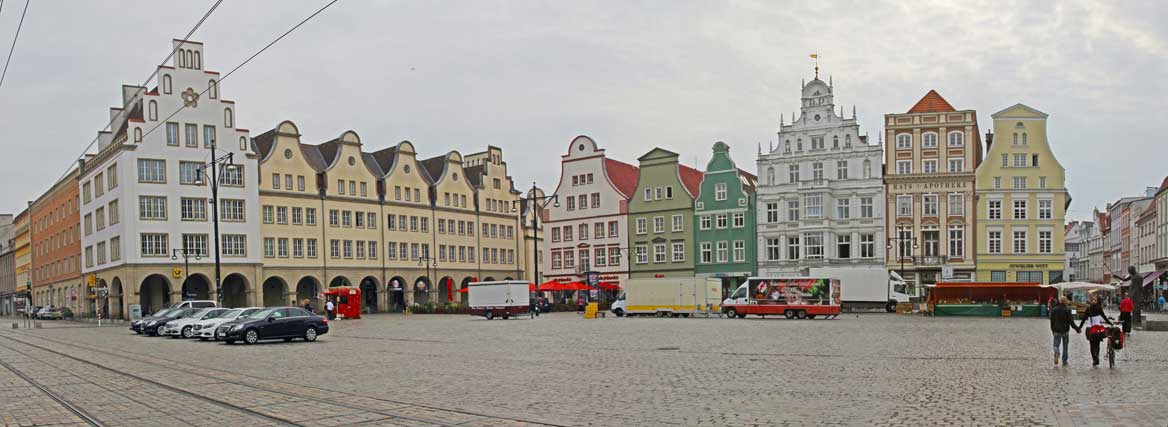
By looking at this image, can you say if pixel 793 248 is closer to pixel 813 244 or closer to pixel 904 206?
pixel 813 244

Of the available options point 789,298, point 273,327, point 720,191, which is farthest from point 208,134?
point 789,298

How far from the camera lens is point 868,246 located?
67.3 m

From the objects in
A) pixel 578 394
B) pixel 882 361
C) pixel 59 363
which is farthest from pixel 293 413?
pixel 59 363

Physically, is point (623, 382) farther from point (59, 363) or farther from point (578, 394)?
point (59, 363)

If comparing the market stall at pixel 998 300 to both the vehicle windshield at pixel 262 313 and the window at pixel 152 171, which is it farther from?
the window at pixel 152 171

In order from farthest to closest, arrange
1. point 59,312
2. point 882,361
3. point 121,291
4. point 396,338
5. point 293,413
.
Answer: point 59,312, point 121,291, point 396,338, point 882,361, point 293,413

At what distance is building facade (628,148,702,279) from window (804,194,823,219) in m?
9.62

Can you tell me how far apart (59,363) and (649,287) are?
3350cm

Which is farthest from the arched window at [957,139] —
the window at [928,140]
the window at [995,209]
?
the window at [995,209]

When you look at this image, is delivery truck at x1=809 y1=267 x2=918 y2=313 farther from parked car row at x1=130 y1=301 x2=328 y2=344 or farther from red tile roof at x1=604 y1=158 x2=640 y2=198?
parked car row at x1=130 y1=301 x2=328 y2=344

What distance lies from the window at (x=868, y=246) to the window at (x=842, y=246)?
1.07 m

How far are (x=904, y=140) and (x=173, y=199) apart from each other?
168 ft

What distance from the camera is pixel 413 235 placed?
8231cm

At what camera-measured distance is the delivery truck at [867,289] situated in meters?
55.5
